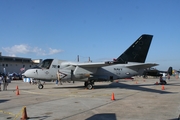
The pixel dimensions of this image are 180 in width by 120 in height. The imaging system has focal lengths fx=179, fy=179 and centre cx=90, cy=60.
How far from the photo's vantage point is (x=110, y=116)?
7672 mm

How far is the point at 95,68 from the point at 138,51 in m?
5.95

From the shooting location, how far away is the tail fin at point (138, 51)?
863 inches

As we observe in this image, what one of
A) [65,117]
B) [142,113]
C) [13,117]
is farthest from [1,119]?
[142,113]

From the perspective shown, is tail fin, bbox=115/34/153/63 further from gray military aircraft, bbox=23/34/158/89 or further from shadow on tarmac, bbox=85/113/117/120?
shadow on tarmac, bbox=85/113/117/120

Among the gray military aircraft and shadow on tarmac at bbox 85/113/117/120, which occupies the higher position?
the gray military aircraft

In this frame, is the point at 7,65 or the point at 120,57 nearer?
the point at 120,57

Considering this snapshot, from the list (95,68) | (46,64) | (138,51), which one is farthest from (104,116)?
(138,51)

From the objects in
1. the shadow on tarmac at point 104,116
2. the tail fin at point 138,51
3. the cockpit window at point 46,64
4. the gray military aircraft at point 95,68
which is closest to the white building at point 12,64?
the cockpit window at point 46,64

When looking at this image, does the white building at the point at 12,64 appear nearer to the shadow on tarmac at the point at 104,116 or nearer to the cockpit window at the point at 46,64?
the cockpit window at the point at 46,64

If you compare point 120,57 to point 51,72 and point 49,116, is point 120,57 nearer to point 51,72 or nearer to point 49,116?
point 51,72

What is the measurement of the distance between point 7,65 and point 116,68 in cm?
6424

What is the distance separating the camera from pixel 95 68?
66.7 ft

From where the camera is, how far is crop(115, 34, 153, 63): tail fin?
71.9ft

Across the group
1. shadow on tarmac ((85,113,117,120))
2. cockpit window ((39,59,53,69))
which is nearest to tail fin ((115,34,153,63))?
cockpit window ((39,59,53,69))
